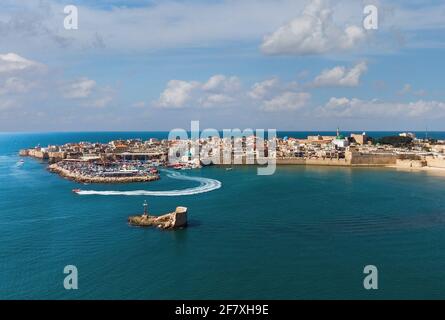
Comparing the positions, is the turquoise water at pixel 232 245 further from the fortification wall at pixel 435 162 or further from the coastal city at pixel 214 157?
the fortification wall at pixel 435 162

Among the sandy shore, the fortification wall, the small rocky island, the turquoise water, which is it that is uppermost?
the fortification wall

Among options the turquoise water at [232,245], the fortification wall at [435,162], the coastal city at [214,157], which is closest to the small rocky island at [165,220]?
the turquoise water at [232,245]

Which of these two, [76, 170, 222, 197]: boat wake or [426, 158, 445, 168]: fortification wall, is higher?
[426, 158, 445, 168]: fortification wall

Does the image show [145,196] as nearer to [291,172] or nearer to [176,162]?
[291,172]

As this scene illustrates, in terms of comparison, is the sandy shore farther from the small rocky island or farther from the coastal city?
the small rocky island

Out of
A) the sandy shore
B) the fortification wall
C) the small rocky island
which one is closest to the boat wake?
the sandy shore

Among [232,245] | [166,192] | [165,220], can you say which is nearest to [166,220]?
[165,220]

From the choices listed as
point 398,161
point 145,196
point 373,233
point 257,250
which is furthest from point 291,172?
point 257,250
